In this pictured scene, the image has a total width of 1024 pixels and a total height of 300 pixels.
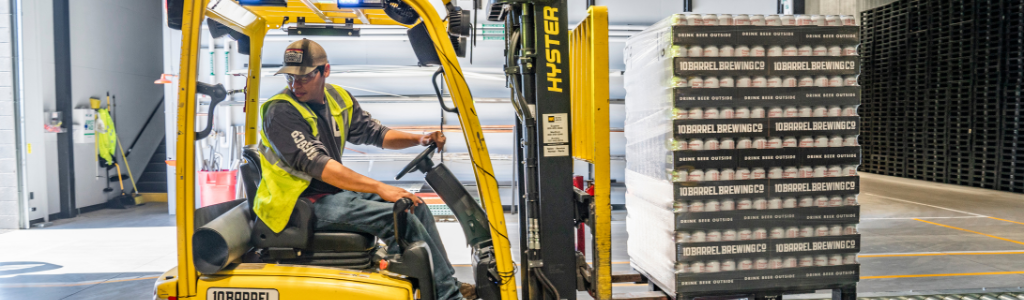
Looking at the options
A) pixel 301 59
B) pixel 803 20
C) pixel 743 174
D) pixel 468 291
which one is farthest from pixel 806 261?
pixel 301 59

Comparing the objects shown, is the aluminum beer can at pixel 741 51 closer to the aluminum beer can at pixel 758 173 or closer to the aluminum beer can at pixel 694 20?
the aluminum beer can at pixel 694 20

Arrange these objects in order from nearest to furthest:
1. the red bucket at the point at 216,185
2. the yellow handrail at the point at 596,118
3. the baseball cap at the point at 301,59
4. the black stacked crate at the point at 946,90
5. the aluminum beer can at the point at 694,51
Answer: the baseball cap at the point at 301,59 → the yellow handrail at the point at 596,118 → the aluminum beer can at the point at 694,51 → the red bucket at the point at 216,185 → the black stacked crate at the point at 946,90

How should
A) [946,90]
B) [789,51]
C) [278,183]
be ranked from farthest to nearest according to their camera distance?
[946,90]
[789,51]
[278,183]

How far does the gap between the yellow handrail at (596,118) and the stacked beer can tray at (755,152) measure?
0.47 m

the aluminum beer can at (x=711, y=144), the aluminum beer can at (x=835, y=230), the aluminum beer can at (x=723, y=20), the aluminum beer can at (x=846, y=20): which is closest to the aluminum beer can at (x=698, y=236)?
the aluminum beer can at (x=711, y=144)

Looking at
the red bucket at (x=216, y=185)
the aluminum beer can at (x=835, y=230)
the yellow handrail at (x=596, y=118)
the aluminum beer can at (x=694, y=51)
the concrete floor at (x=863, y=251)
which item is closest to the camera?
the yellow handrail at (x=596, y=118)

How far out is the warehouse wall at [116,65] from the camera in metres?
10.6

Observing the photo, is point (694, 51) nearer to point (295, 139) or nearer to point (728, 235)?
point (728, 235)

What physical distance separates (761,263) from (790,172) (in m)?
0.61

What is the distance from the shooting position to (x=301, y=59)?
3021 millimetres

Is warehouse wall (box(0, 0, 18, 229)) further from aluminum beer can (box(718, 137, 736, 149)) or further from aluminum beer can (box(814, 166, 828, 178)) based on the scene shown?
aluminum beer can (box(814, 166, 828, 178))

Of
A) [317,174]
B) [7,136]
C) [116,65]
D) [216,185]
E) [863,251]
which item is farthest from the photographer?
[116,65]

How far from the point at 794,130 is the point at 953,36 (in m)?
14.4

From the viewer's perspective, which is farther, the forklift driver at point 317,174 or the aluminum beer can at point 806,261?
the aluminum beer can at point 806,261
